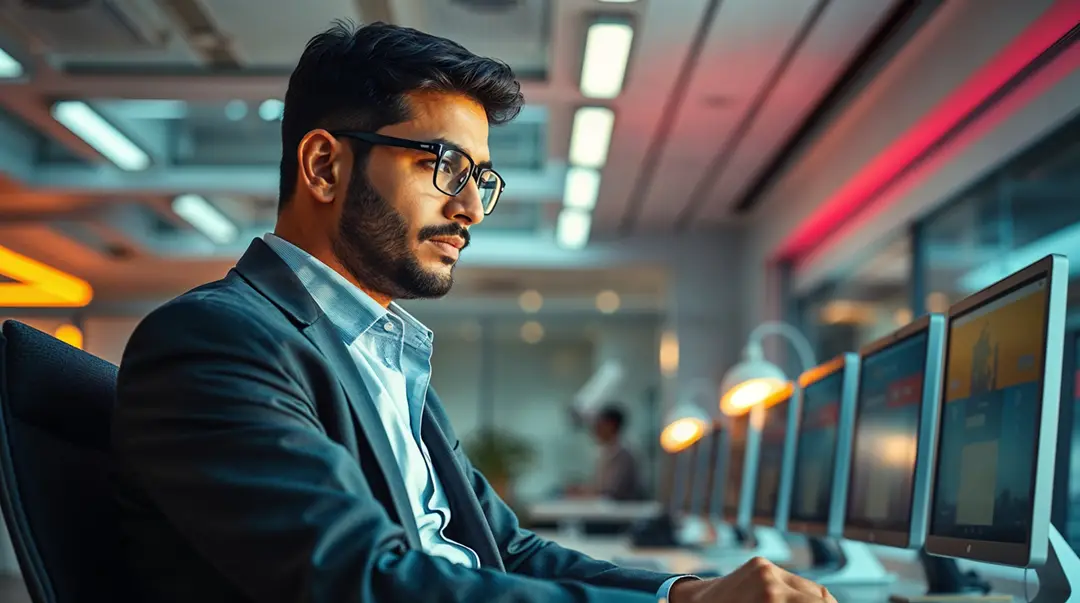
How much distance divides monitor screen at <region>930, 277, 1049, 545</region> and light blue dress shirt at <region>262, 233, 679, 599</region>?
0.79 metres

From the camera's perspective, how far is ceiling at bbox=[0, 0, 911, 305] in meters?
5.19

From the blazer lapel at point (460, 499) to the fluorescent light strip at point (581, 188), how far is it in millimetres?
6172

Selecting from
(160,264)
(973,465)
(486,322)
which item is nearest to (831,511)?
(973,465)

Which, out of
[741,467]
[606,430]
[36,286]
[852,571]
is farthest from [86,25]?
[606,430]

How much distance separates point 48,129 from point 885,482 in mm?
5772

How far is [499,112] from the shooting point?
152cm

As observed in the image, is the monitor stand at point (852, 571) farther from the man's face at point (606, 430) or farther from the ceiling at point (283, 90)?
the man's face at point (606, 430)

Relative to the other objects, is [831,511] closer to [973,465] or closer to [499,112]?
[973,465]

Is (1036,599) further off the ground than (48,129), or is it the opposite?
(48,129)

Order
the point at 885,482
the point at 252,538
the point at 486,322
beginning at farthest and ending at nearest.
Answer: the point at 486,322 < the point at 885,482 < the point at 252,538

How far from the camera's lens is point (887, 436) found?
238 centimetres

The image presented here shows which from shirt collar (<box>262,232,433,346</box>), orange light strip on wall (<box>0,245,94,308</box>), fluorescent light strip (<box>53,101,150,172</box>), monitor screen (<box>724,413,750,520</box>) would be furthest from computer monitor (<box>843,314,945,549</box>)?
fluorescent light strip (<box>53,101,150,172</box>)

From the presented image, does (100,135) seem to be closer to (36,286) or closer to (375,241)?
(36,286)

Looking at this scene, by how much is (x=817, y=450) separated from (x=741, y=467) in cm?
140
